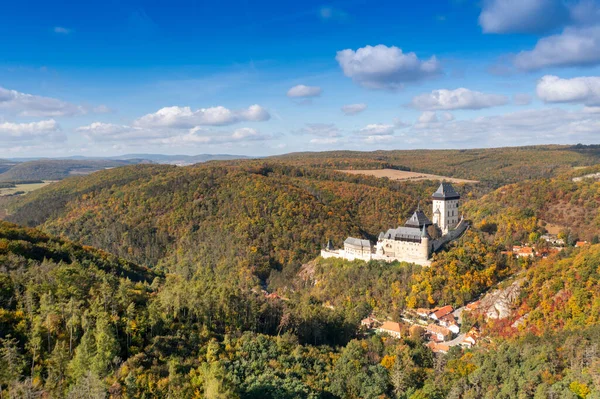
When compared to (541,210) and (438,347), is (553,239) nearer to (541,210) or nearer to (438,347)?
(541,210)

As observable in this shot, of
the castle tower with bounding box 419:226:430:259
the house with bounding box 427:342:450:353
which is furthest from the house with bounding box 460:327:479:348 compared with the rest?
the castle tower with bounding box 419:226:430:259

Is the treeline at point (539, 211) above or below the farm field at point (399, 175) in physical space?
below

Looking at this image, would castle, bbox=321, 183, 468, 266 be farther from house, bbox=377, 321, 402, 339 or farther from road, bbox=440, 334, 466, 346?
house, bbox=377, 321, 402, 339

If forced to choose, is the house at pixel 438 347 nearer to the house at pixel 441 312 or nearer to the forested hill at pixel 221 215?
the house at pixel 441 312

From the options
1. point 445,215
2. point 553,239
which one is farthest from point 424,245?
point 553,239

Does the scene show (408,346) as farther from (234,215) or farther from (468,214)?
(234,215)

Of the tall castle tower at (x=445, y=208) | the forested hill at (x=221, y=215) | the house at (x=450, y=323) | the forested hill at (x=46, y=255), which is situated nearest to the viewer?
the forested hill at (x=46, y=255)

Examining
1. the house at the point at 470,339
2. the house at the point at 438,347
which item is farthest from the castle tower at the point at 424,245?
the house at the point at 438,347
